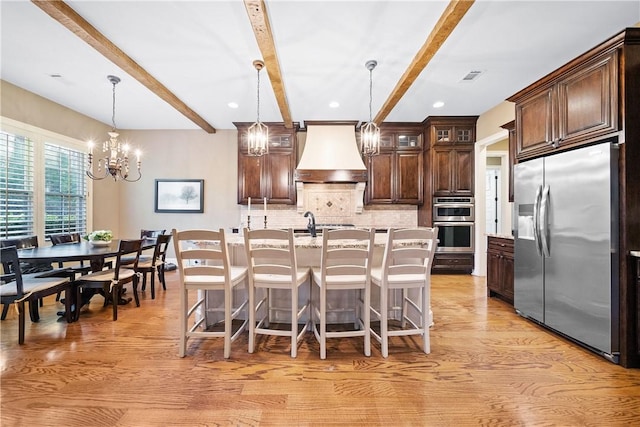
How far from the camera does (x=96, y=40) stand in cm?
271

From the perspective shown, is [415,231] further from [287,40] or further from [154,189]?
[154,189]

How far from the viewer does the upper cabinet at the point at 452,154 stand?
17.1ft

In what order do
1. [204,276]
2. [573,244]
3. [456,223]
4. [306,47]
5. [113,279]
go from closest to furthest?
[204,276]
[573,244]
[306,47]
[113,279]
[456,223]

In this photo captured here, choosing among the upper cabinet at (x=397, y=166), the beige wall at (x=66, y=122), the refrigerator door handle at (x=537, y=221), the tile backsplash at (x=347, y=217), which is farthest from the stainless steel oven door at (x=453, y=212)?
the beige wall at (x=66, y=122)

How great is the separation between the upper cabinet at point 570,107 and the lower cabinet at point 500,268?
1.12 m

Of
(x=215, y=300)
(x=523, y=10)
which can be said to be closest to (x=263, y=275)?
(x=215, y=300)

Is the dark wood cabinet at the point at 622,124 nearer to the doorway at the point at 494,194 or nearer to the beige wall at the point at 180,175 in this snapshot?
the beige wall at the point at 180,175

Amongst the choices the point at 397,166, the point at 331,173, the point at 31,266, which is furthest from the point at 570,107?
the point at 31,266

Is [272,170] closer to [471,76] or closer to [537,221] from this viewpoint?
[471,76]

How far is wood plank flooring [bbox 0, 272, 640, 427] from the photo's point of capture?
1.64m

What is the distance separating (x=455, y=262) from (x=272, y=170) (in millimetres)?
3889

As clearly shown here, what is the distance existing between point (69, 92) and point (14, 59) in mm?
935

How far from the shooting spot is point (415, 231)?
7.09 ft

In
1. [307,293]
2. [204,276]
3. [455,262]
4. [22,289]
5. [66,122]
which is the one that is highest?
[66,122]
